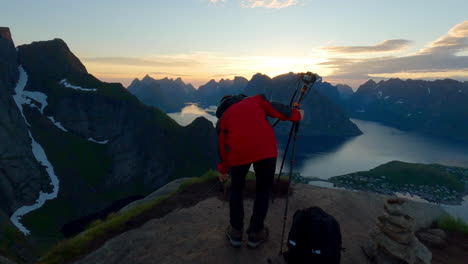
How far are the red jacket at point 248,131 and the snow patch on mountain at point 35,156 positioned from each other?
77.3 m

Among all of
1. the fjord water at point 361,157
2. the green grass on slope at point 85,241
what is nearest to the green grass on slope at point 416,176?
the fjord water at point 361,157

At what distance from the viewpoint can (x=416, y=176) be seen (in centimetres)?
12112

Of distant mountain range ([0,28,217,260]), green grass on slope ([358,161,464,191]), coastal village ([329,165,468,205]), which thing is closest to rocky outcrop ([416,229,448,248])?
distant mountain range ([0,28,217,260])

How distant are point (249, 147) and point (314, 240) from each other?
2.15 meters

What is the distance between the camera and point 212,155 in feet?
468

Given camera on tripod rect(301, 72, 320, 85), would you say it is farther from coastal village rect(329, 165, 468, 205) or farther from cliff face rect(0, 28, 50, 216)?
coastal village rect(329, 165, 468, 205)

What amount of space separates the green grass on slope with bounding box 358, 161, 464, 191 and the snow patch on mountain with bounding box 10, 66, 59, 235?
132m

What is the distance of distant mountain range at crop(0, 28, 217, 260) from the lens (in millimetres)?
90125

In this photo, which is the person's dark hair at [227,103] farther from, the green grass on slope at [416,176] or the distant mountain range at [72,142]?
the green grass on slope at [416,176]

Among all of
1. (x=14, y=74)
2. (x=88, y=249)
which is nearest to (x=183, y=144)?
(x=14, y=74)

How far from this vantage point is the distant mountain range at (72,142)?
90.1m

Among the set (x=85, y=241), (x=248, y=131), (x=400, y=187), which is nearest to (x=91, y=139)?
(x=85, y=241)

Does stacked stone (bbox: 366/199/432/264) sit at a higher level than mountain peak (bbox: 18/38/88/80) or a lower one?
lower

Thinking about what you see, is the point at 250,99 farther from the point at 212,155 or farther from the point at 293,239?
the point at 212,155
